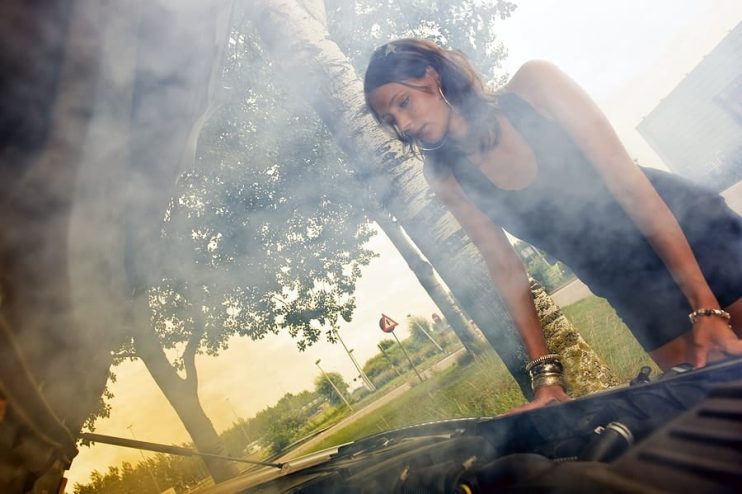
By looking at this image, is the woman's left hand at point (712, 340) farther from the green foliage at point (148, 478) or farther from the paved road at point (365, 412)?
the green foliage at point (148, 478)

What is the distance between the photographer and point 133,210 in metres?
0.87

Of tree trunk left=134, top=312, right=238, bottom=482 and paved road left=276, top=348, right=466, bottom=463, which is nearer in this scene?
tree trunk left=134, top=312, right=238, bottom=482

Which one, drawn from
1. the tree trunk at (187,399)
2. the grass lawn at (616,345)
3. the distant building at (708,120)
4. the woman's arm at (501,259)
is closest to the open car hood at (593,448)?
the woman's arm at (501,259)

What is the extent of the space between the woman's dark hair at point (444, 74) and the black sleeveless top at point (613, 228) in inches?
4.8

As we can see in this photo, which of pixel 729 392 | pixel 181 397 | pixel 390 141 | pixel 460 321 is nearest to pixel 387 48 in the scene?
pixel 390 141

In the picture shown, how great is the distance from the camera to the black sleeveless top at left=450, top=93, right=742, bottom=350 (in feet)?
4.74

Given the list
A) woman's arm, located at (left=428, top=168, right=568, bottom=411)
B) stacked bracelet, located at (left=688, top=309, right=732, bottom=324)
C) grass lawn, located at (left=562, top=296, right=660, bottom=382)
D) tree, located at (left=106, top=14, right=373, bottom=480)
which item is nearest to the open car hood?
stacked bracelet, located at (left=688, top=309, right=732, bottom=324)

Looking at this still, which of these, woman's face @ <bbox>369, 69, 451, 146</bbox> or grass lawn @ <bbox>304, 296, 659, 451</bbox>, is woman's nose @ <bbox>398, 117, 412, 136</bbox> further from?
grass lawn @ <bbox>304, 296, 659, 451</bbox>

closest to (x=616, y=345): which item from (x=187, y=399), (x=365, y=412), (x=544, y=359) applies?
(x=544, y=359)

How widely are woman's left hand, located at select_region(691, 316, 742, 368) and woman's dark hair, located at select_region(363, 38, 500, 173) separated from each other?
99 cm

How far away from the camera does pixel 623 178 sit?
134 cm

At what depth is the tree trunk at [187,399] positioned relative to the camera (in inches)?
386

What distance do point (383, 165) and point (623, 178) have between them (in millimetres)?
1391

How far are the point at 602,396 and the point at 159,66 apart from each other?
1.27 m
